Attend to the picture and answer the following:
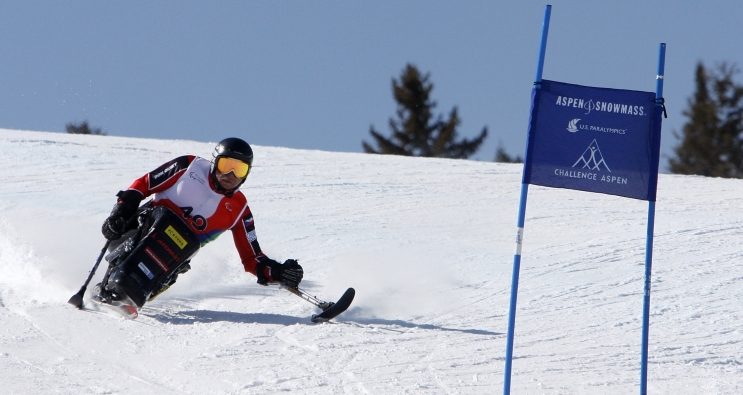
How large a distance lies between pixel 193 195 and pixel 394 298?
1762 millimetres

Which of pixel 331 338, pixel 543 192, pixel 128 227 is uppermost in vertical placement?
pixel 543 192

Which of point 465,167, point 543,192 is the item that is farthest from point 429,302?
point 465,167

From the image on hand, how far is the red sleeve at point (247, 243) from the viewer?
271 inches

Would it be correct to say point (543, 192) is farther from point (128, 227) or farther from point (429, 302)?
point (128, 227)

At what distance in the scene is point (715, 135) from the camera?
150 feet

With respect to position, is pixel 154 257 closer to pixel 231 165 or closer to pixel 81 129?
pixel 231 165

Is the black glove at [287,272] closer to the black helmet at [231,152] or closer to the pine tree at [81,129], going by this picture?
the black helmet at [231,152]

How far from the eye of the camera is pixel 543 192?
42.3 feet

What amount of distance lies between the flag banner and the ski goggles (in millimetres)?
2532

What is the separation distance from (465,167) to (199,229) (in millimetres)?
9769

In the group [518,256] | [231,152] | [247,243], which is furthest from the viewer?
[247,243]

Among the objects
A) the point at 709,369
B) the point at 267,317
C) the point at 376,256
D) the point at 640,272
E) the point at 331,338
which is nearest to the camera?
the point at 709,369

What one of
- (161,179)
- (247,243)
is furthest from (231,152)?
(247,243)

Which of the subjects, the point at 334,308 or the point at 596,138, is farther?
the point at 334,308
